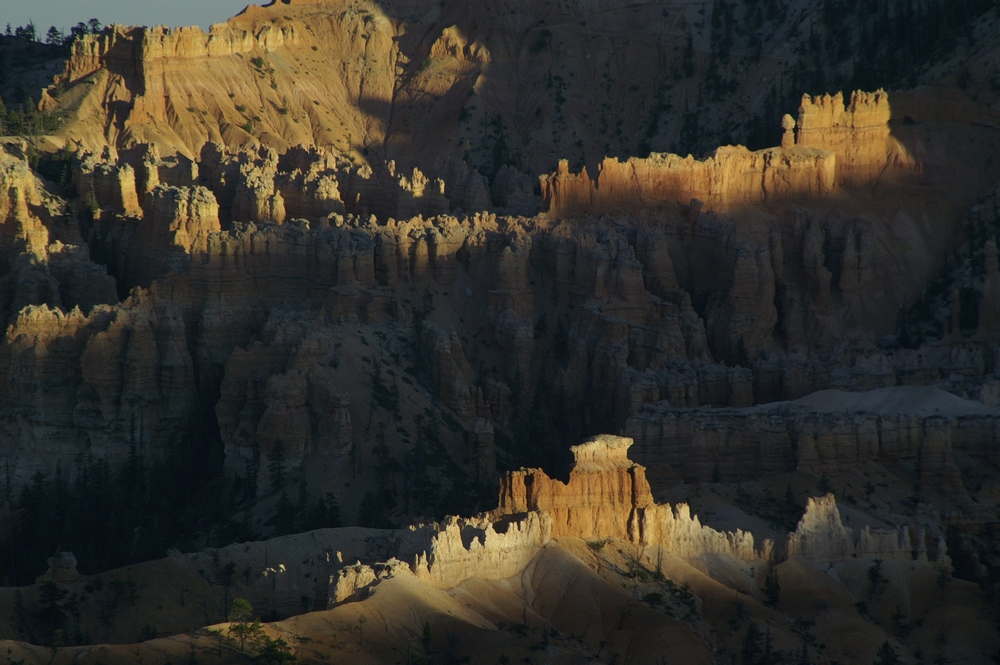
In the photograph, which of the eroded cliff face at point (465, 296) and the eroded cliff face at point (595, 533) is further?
the eroded cliff face at point (465, 296)

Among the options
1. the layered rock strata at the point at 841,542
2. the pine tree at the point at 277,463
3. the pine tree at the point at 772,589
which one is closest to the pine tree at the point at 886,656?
the pine tree at the point at 772,589

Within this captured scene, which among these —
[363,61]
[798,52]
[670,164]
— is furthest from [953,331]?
[363,61]

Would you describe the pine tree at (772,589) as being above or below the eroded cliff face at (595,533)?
below

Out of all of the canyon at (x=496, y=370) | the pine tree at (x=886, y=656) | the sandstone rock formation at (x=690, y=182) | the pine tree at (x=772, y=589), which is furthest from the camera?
the sandstone rock formation at (x=690, y=182)

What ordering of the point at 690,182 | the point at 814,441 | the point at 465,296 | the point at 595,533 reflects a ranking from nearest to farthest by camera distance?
the point at 595,533 → the point at 814,441 → the point at 465,296 → the point at 690,182

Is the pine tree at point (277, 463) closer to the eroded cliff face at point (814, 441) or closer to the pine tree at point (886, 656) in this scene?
the eroded cliff face at point (814, 441)

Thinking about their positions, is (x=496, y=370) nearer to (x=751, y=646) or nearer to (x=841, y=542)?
(x=841, y=542)

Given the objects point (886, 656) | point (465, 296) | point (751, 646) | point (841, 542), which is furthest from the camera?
point (465, 296)

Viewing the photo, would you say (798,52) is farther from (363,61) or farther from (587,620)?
(587,620)

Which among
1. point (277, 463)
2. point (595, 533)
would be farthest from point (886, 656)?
point (277, 463)

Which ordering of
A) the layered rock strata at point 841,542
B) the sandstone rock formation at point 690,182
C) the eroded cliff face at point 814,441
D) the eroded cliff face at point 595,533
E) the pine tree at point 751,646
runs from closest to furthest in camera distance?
the pine tree at point 751,646 < the eroded cliff face at point 595,533 < the layered rock strata at point 841,542 < the eroded cliff face at point 814,441 < the sandstone rock formation at point 690,182

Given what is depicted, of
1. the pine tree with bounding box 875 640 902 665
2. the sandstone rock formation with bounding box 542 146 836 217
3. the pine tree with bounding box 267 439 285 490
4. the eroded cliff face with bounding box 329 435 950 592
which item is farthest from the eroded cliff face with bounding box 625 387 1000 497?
the sandstone rock formation with bounding box 542 146 836 217
